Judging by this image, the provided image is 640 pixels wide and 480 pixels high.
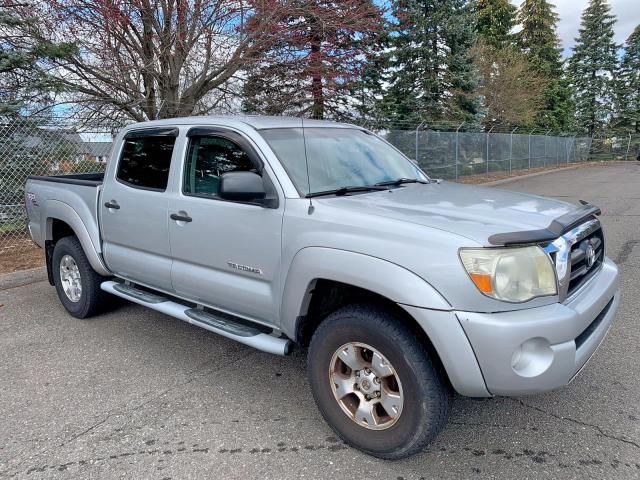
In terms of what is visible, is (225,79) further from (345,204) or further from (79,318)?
(345,204)

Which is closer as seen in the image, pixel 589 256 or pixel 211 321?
pixel 589 256

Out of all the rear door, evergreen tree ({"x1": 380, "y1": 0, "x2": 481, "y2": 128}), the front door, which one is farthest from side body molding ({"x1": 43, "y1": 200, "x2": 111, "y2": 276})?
evergreen tree ({"x1": 380, "y1": 0, "x2": 481, "y2": 128})

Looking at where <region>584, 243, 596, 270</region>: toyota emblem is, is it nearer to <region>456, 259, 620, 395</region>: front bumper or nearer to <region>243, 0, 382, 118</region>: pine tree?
<region>456, 259, 620, 395</region>: front bumper

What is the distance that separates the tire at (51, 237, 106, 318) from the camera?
474 centimetres

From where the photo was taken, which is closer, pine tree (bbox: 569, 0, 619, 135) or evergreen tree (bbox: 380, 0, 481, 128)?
evergreen tree (bbox: 380, 0, 481, 128)

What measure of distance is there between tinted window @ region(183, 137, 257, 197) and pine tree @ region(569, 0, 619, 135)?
49345mm

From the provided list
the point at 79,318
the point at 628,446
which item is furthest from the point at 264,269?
the point at 79,318

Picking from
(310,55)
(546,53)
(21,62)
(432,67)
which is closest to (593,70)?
(546,53)

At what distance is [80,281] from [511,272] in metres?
4.11

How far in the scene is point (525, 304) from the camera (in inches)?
93.2

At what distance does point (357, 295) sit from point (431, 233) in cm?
61

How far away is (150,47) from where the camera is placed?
363 inches

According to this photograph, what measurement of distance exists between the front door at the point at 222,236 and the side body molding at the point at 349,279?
0.56 feet

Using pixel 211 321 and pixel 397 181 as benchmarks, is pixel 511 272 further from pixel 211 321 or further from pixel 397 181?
pixel 211 321
